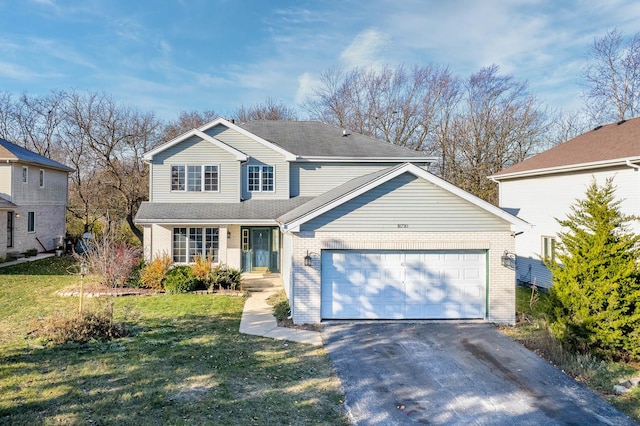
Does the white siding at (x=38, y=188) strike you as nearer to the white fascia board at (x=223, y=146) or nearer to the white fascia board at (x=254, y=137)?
the white fascia board at (x=223, y=146)

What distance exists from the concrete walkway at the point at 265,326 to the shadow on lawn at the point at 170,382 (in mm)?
455

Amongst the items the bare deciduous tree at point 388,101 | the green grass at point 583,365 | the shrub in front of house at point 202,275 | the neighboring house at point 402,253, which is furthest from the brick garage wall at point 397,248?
the bare deciduous tree at point 388,101

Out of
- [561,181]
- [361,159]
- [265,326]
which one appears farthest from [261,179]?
[561,181]

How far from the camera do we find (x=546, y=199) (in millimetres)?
15789

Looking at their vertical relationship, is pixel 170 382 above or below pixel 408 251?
below

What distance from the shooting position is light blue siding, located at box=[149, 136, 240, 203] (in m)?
17.8

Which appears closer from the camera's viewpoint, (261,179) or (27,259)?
(261,179)

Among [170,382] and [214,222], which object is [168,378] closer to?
[170,382]

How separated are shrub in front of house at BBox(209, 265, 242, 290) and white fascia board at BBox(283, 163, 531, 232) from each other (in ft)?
18.0

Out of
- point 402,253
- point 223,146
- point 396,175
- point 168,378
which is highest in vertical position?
point 223,146

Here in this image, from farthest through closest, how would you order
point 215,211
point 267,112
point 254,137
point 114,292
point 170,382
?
point 267,112, point 254,137, point 215,211, point 114,292, point 170,382

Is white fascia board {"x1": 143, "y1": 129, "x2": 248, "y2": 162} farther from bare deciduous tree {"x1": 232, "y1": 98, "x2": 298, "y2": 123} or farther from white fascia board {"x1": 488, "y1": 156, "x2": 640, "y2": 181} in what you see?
bare deciduous tree {"x1": 232, "y1": 98, "x2": 298, "y2": 123}

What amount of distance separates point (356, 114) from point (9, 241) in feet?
89.1

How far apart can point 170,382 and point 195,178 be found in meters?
12.8
